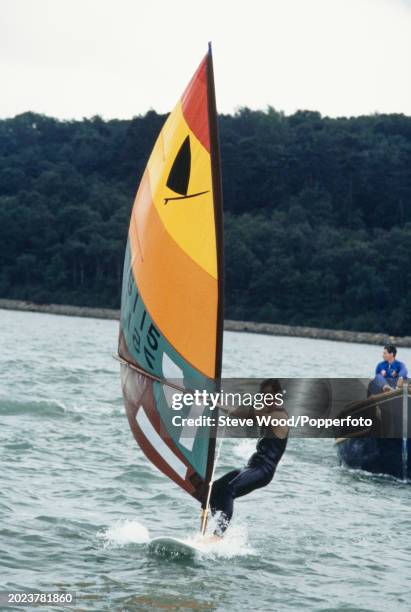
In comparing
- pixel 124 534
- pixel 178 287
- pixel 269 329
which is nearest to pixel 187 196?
pixel 178 287

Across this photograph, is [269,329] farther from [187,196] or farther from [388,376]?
[187,196]

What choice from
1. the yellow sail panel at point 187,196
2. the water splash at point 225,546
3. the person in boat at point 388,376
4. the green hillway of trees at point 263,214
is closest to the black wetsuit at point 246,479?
the water splash at point 225,546

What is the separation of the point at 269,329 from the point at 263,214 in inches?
1232

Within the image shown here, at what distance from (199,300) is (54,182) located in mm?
113103

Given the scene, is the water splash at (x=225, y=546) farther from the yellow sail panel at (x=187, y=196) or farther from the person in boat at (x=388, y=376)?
the person in boat at (x=388, y=376)

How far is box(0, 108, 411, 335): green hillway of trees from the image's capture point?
9912cm

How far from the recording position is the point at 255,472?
9.90 meters

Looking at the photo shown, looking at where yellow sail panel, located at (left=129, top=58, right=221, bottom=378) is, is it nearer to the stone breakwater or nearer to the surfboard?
the surfboard

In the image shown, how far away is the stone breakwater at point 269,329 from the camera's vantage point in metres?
91.0

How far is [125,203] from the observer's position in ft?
385

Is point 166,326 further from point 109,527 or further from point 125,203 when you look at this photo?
point 125,203

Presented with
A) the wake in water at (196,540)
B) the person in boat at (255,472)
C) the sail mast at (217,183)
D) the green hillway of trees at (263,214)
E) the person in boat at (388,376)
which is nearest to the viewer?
the sail mast at (217,183)

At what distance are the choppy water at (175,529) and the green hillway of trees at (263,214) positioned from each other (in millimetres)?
79255

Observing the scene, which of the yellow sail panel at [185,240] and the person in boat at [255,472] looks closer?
the yellow sail panel at [185,240]
